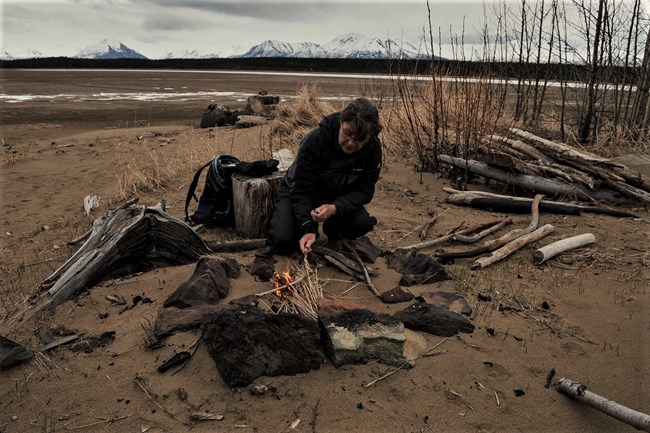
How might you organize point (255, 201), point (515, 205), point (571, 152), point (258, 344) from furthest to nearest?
point (571, 152) < point (515, 205) < point (255, 201) < point (258, 344)

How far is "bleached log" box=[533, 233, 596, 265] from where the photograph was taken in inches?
178

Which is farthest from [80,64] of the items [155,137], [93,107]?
[155,137]

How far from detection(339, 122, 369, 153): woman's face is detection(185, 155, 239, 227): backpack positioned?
5.76ft

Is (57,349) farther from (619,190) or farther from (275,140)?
(275,140)

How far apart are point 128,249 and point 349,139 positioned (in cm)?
196

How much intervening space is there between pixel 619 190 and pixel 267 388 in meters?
5.66

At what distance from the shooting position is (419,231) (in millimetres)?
5410

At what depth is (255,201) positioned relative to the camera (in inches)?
190

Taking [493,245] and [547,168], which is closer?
[493,245]

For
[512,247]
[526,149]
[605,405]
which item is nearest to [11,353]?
[605,405]

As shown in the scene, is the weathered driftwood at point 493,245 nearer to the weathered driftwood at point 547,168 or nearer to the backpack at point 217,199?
the weathered driftwood at point 547,168

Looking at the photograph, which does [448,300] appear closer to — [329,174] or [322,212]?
[322,212]

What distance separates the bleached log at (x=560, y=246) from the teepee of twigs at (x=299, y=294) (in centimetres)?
224

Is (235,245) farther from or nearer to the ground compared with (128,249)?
nearer to the ground
